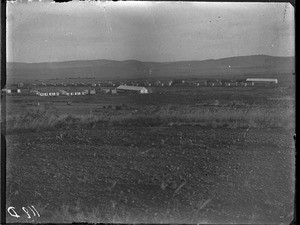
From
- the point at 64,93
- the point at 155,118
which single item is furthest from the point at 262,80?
the point at 64,93

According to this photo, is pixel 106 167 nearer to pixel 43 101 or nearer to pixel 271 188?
pixel 43 101

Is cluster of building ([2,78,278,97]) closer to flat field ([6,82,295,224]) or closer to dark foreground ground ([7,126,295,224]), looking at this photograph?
flat field ([6,82,295,224])

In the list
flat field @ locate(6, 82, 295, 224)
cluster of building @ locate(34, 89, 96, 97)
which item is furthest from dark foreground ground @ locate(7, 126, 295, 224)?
cluster of building @ locate(34, 89, 96, 97)

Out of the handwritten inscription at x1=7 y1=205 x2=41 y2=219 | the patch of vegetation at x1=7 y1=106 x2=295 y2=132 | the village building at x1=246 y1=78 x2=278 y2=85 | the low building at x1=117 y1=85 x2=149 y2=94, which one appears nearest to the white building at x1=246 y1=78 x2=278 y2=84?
the village building at x1=246 y1=78 x2=278 y2=85

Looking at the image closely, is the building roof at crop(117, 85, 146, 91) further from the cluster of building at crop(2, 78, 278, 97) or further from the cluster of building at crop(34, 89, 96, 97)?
the cluster of building at crop(34, 89, 96, 97)

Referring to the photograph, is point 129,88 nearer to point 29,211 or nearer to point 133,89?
point 133,89

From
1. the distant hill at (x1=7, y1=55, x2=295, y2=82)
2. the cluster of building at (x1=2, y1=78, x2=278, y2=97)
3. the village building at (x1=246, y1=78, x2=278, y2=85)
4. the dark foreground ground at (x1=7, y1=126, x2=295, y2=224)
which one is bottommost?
the dark foreground ground at (x1=7, y1=126, x2=295, y2=224)

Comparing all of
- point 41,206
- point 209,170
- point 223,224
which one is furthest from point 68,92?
point 223,224

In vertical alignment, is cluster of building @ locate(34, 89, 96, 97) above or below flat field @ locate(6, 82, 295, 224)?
above
